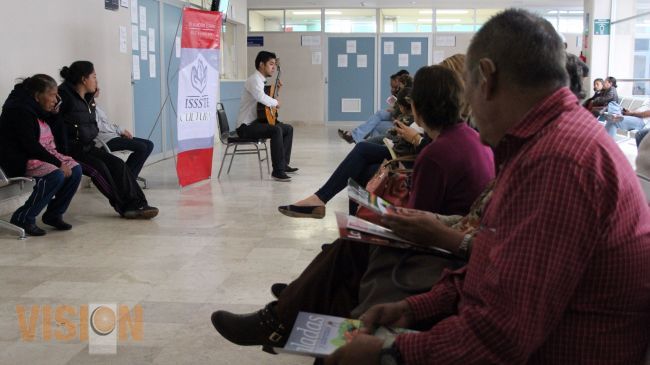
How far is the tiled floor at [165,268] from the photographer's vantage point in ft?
8.55

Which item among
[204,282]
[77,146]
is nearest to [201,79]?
[77,146]

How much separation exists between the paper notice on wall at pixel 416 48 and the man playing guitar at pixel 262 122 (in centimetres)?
816

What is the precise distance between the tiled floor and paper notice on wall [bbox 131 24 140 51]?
2189 millimetres

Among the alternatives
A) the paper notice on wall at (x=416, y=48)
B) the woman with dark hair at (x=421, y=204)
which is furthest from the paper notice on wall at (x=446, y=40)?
the woman with dark hair at (x=421, y=204)

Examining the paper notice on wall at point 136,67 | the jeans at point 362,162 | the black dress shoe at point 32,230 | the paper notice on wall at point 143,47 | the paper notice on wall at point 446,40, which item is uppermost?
the paper notice on wall at point 446,40

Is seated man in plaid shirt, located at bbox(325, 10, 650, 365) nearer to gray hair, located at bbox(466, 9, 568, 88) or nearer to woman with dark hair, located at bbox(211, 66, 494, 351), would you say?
gray hair, located at bbox(466, 9, 568, 88)

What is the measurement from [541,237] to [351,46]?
47.4 ft

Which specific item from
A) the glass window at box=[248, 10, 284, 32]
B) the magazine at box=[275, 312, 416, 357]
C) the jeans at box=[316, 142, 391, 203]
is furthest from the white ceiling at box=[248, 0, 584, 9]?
the magazine at box=[275, 312, 416, 357]

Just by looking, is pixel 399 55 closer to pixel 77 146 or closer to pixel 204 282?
pixel 77 146

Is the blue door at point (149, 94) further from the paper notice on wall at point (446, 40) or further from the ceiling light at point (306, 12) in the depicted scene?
the paper notice on wall at point (446, 40)

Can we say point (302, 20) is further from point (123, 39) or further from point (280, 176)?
point (280, 176)

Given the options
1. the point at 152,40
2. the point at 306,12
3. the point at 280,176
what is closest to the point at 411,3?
the point at 306,12

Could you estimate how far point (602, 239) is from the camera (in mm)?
1104

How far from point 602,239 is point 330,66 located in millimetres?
14495
